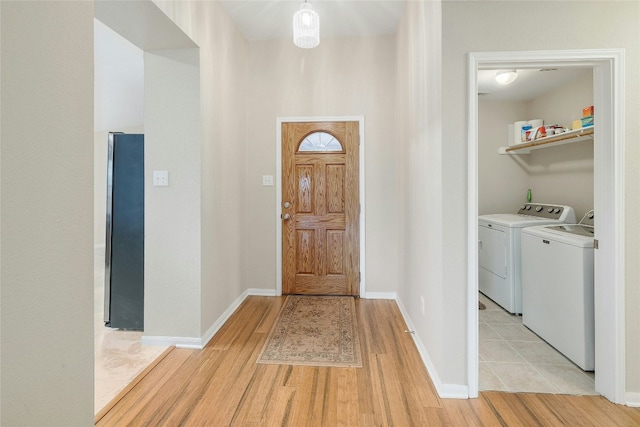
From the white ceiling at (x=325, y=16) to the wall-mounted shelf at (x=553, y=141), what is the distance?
6.36 feet

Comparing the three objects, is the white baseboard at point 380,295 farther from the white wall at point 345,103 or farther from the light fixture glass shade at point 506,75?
the light fixture glass shade at point 506,75

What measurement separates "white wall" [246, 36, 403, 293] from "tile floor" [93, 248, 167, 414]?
1.73 m

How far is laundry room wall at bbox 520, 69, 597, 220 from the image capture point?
3.06 meters

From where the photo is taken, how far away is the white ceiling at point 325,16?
9.46 feet

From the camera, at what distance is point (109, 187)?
8.79 ft

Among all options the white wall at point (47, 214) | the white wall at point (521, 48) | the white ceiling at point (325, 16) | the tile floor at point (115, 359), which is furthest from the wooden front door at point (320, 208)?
the white wall at point (47, 214)

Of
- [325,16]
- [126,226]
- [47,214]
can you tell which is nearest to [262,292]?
[126,226]

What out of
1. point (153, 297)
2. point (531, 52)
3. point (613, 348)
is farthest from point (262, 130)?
point (613, 348)

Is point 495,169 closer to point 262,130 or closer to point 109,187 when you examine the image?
point 262,130

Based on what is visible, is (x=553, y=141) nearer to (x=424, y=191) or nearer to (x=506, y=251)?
(x=506, y=251)

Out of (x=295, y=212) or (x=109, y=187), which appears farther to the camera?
(x=295, y=212)

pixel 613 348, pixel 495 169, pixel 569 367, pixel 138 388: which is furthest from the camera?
pixel 495 169

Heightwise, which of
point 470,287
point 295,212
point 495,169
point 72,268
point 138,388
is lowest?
point 138,388

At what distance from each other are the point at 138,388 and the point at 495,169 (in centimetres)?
442
